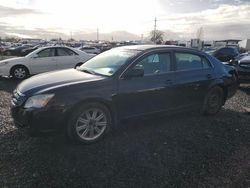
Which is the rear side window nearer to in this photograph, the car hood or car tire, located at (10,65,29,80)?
the car hood

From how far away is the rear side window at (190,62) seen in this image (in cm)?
526

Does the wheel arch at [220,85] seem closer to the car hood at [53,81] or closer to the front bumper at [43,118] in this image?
the car hood at [53,81]

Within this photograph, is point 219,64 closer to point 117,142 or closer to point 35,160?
point 117,142

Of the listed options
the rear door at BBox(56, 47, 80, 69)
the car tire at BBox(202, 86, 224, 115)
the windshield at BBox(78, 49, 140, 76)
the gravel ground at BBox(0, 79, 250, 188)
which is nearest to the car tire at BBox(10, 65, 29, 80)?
the rear door at BBox(56, 47, 80, 69)

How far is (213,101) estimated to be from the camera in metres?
5.98

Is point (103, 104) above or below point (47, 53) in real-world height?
below

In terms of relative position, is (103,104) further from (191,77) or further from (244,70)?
(244,70)

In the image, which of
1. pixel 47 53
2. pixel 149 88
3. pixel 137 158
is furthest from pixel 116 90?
pixel 47 53

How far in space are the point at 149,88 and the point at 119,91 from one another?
627 mm

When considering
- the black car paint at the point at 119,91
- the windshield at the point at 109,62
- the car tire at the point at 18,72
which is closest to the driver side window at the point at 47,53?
the car tire at the point at 18,72

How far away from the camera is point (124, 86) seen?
14.5ft

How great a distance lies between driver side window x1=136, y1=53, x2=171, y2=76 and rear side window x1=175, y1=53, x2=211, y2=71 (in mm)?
263

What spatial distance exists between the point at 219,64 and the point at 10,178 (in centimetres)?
493

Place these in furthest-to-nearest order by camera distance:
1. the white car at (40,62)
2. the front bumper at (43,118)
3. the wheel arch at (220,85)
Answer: the white car at (40,62) < the wheel arch at (220,85) < the front bumper at (43,118)
